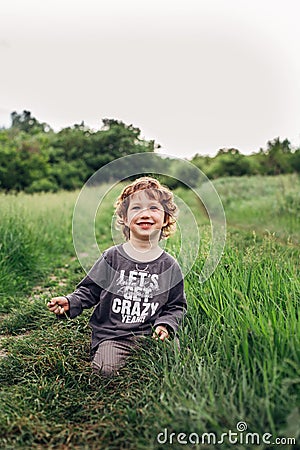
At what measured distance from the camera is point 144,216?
3180 millimetres

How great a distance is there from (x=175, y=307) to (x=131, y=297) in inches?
10.7

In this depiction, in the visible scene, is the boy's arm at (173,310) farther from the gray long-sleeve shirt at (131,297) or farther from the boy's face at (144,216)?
the boy's face at (144,216)

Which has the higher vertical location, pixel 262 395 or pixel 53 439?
pixel 262 395

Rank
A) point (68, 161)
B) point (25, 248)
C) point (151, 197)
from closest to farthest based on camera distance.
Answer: point (151, 197) < point (25, 248) < point (68, 161)

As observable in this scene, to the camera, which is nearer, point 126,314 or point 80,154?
point 126,314

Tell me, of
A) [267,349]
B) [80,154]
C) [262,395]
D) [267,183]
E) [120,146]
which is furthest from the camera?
[80,154]

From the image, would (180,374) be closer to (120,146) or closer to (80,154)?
(120,146)

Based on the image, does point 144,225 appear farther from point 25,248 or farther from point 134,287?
point 25,248

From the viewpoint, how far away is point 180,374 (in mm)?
2561

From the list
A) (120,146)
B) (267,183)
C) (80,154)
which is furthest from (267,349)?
(80,154)

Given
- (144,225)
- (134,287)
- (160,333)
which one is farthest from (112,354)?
(144,225)

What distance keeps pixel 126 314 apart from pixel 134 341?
7.0 inches

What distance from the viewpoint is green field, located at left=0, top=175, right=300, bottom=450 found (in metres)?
2.11

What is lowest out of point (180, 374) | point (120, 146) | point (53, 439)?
point (53, 439)
